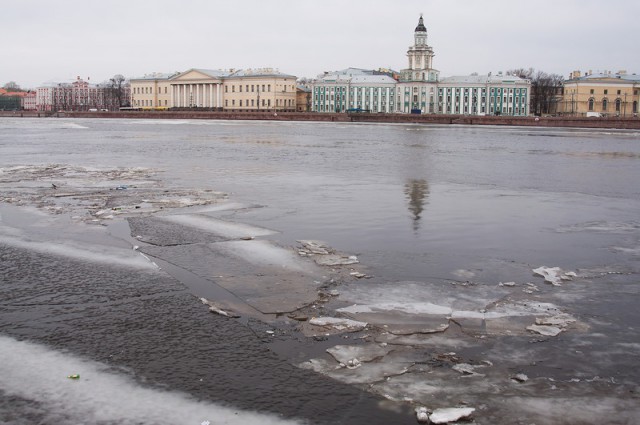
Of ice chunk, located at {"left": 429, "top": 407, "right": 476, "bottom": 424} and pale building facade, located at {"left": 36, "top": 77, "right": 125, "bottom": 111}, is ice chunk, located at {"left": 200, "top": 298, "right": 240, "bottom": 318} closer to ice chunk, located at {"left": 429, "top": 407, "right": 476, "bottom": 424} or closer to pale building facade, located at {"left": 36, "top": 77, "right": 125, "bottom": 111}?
ice chunk, located at {"left": 429, "top": 407, "right": 476, "bottom": 424}

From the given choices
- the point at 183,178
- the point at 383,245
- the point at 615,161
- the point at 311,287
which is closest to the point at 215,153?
the point at 183,178

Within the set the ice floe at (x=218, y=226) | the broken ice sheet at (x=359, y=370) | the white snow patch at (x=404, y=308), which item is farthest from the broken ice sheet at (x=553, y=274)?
the ice floe at (x=218, y=226)

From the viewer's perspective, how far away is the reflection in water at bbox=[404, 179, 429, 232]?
1104 centimetres

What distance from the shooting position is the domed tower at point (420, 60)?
116 meters

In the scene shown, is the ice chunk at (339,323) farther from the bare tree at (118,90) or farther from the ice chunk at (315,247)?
the bare tree at (118,90)

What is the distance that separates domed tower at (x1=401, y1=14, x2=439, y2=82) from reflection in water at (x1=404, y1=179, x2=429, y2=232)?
102998 millimetres

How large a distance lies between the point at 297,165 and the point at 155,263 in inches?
528

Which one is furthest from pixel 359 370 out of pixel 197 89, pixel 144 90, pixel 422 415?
pixel 144 90

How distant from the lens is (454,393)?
4469 millimetres

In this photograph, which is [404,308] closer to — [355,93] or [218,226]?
[218,226]

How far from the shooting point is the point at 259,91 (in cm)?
12238

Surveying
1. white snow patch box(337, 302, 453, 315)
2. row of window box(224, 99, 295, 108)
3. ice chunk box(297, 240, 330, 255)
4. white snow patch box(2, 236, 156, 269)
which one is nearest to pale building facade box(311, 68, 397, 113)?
row of window box(224, 99, 295, 108)

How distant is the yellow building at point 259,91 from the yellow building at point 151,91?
1349 cm

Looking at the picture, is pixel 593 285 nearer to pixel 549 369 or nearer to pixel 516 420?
pixel 549 369
